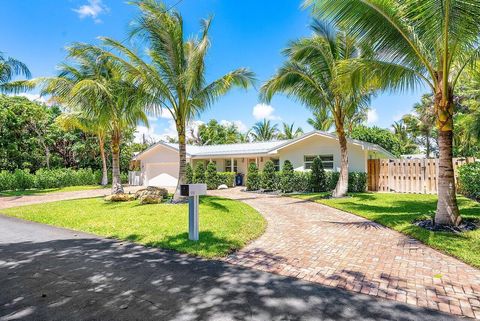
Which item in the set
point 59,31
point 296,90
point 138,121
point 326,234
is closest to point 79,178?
point 138,121

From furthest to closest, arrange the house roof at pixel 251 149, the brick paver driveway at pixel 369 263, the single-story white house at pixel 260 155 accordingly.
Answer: the house roof at pixel 251 149
the single-story white house at pixel 260 155
the brick paver driveway at pixel 369 263

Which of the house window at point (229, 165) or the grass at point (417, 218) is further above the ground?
the house window at point (229, 165)

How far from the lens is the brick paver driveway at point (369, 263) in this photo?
395cm

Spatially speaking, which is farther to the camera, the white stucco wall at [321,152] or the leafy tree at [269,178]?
the leafy tree at [269,178]

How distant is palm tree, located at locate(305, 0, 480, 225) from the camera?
20.0ft

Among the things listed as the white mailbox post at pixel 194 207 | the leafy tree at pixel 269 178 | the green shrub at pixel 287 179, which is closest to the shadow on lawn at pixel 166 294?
the white mailbox post at pixel 194 207

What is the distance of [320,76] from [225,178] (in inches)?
483

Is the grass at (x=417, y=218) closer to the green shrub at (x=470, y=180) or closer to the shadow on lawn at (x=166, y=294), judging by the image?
the green shrub at (x=470, y=180)

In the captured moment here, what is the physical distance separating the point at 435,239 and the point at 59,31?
1503cm

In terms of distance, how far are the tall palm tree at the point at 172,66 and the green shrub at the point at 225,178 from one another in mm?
10664

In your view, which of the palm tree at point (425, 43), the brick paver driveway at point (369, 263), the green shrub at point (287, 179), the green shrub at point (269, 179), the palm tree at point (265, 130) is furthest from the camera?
the palm tree at point (265, 130)

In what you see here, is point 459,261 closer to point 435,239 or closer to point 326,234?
point 435,239

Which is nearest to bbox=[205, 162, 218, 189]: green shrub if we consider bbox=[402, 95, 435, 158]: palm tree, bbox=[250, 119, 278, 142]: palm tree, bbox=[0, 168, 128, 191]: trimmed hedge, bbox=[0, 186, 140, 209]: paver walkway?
bbox=[0, 186, 140, 209]: paver walkway

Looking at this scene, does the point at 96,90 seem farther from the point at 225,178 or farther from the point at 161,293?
the point at 225,178
